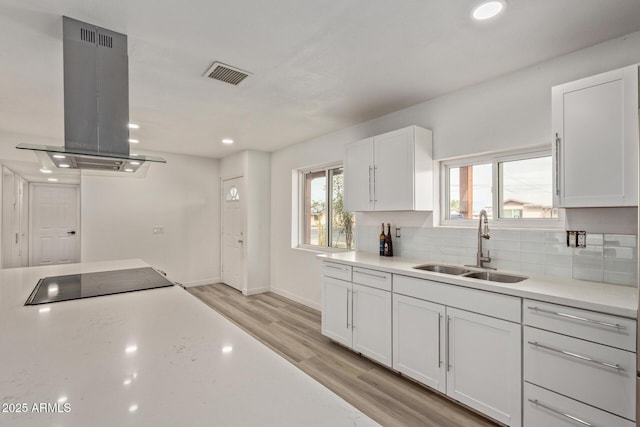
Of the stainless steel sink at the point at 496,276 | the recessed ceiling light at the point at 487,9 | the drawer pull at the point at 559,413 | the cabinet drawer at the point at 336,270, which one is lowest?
the drawer pull at the point at 559,413

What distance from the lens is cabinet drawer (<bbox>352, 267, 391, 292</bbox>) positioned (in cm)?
255

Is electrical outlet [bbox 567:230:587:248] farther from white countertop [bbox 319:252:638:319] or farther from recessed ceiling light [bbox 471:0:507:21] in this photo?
recessed ceiling light [bbox 471:0:507:21]

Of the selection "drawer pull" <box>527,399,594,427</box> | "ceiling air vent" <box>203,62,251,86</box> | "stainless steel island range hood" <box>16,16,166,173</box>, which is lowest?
"drawer pull" <box>527,399,594,427</box>

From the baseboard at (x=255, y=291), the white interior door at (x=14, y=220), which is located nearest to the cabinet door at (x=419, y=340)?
the baseboard at (x=255, y=291)

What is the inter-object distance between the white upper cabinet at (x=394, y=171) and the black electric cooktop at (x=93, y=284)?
197 centimetres

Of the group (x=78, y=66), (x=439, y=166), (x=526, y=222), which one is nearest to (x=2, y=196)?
(x=78, y=66)

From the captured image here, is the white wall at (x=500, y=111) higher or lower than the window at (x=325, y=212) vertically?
higher

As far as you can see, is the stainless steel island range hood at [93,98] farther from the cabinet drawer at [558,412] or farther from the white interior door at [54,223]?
the white interior door at [54,223]

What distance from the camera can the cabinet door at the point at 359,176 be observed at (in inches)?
124

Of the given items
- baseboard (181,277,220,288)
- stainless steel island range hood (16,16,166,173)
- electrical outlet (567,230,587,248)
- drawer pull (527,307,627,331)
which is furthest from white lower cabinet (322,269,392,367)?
baseboard (181,277,220,288)

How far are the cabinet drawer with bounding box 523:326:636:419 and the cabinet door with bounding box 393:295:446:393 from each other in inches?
21.4

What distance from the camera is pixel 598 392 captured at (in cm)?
153

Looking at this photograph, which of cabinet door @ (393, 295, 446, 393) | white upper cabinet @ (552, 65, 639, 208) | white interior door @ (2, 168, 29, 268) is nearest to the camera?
white upper cabinet @ (552, 65, 639, 208)

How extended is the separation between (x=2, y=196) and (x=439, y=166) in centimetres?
545
